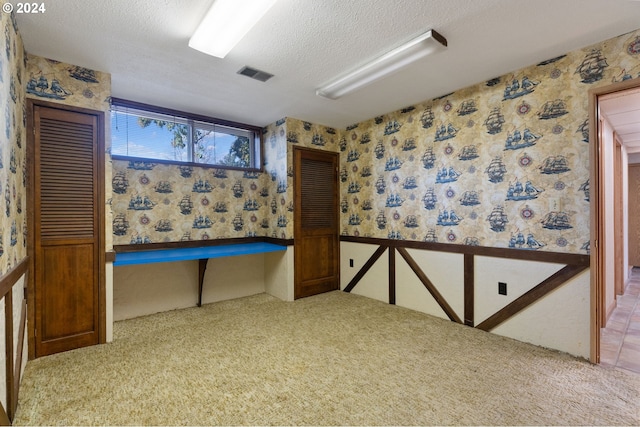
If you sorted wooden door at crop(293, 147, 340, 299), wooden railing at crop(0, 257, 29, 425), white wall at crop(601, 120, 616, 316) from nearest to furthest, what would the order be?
wooden railing at crop(0, 257, 29, 425), white wall at crop(601, 120, 616, 316), wooden door at crop(293, 147, 340, 299)

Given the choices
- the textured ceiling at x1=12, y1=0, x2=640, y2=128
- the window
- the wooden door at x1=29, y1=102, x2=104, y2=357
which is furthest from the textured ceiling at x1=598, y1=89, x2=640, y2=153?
the wooden door at x1=29, y1=102, x2=104, y2=357

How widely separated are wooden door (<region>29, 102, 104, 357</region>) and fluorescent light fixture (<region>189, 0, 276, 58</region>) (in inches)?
53.1

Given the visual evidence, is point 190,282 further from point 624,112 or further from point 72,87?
point 624,112

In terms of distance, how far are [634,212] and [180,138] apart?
28.9 ft

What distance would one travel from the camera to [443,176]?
11.1 feet

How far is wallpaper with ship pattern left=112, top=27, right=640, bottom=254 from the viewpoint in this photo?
99.0 inches

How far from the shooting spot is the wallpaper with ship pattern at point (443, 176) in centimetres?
251

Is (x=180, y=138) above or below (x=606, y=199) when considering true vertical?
above

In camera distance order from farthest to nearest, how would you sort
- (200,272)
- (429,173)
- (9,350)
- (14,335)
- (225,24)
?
(200,272)
(429,173)
(225,24)
(14,335)
(9,350)

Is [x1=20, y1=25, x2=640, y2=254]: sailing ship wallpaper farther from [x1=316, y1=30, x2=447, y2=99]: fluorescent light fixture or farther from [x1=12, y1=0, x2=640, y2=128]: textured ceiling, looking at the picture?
[x1=316, y1=30, x2=447, y2=99]: fluorescent light fixture

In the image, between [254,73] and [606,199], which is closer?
[254,73]

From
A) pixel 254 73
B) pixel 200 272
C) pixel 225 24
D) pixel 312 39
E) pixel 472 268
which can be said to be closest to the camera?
pixel 225 24

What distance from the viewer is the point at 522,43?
2.38 meters

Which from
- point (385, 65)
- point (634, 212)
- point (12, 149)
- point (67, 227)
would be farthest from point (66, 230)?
point (634, 212)
